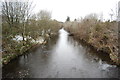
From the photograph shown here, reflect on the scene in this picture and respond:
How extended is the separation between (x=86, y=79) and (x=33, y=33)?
1501 cm

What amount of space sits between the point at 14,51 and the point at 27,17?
720 cm

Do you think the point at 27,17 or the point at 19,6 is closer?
the point at 19,6

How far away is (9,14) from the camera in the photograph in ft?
52.9

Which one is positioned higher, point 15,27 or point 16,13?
point 16,13

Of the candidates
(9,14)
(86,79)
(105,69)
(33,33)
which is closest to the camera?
(86,79)

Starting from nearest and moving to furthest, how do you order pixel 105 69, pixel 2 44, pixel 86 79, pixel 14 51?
pixel 86 79, pixel 105 69, pixel 2 44, pixel 14 51

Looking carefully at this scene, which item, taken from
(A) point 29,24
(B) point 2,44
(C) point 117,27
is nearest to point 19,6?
(A) point 29,24

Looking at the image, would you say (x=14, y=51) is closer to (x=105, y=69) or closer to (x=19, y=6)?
(x=19, y=6)

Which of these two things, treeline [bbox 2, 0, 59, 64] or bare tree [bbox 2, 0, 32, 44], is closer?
treeline [bbox 2, 0, 59, 64]

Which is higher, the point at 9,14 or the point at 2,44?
the point at 9,14

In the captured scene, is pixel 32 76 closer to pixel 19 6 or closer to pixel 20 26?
pixel 20 26

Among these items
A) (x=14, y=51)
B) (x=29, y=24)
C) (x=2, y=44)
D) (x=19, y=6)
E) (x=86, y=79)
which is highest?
(x=19, y=6)

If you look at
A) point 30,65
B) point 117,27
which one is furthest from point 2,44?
point 117,27

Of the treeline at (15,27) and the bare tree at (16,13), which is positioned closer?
the treeline at (15,27)
